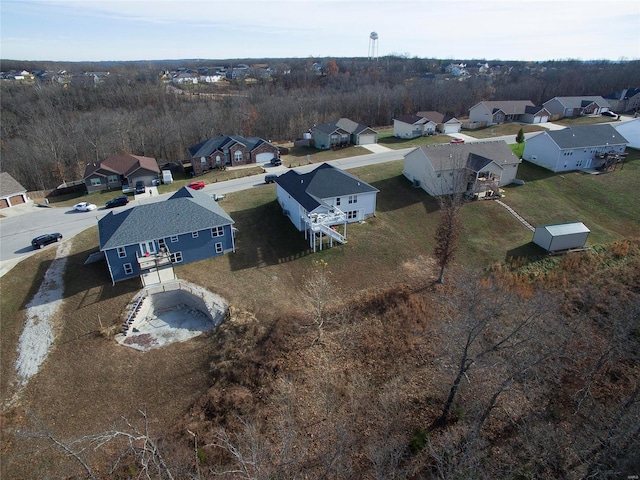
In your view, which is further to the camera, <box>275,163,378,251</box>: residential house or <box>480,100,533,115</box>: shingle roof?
<box>480,100,533,115</box>: shingle roof

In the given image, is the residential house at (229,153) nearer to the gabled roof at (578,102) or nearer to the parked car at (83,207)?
the parked car at (83,207)

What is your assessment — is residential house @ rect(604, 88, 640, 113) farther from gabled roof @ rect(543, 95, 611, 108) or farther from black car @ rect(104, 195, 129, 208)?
black car @ rect(104, 195, 129, 208)

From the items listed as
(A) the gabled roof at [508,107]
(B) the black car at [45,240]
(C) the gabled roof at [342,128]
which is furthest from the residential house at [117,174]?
(A) the gabled roof at [508,107]

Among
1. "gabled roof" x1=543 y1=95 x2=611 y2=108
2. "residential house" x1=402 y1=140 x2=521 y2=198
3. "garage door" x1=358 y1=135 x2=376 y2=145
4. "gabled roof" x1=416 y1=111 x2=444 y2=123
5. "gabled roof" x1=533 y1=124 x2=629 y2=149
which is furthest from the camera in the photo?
"gabled roof" x1=543 y1=95 x2=611 y2=108

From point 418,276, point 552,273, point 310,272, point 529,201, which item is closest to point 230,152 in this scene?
point 310,272

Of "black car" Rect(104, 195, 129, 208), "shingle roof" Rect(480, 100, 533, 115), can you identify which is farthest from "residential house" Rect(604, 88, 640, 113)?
"black car" Rect(104, 195, 129, 208)

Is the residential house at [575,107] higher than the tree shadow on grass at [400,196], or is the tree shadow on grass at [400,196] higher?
the residential house at [575,107]

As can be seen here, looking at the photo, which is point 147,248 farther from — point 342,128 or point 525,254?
A: point 342,128
